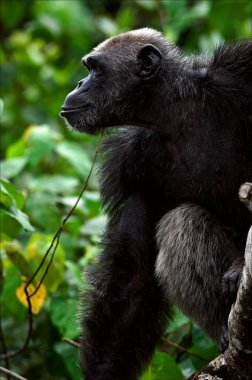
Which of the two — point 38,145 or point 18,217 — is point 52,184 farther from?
point 18,217

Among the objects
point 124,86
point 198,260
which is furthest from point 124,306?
point 124,86

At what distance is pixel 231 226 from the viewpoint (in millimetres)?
5719

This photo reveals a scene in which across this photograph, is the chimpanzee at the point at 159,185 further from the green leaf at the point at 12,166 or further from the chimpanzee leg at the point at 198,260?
the green leaf at the point at 12,166

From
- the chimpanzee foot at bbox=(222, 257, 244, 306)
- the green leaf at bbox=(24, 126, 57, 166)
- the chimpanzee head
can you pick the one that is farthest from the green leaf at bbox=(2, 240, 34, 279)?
the chimpanzee foot at bbox=(222, 257, 244, 306)

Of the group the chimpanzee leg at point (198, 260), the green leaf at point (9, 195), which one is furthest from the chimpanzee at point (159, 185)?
the green leaf at point (9, 195)

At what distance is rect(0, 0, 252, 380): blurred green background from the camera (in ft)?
21.5

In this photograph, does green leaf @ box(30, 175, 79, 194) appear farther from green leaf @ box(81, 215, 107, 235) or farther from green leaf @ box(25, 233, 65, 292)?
green leaf @ box(25, 233, 65, 292)

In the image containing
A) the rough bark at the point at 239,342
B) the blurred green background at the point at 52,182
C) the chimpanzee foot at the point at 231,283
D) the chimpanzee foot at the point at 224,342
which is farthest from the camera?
the blurred green background at the point at 52,182

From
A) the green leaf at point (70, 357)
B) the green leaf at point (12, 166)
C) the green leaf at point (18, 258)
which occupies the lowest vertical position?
the green leaf at point (70, 357)

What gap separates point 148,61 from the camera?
234 inches

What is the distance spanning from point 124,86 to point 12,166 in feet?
4.91

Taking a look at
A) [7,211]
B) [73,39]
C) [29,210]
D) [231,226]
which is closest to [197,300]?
[231,226]

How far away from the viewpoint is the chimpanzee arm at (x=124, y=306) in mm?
5973

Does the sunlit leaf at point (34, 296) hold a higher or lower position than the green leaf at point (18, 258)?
lower
